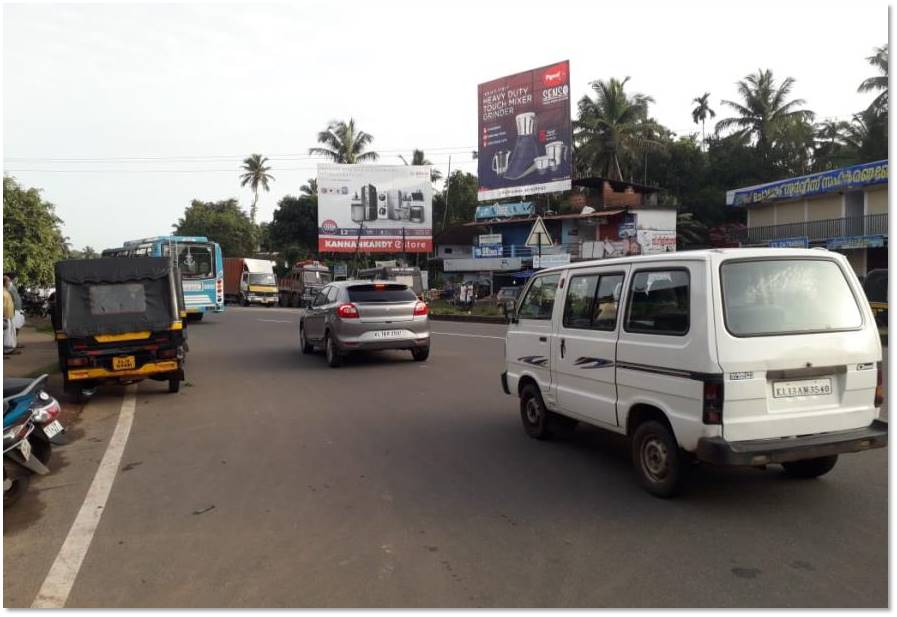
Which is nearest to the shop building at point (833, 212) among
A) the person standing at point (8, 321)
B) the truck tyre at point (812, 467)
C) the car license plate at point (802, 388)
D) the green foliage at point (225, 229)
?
the truck tyre at point (812, 467)

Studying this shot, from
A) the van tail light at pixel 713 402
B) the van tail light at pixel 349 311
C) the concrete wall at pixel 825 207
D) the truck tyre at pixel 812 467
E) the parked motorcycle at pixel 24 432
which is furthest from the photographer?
the concrete wall at pixel 825 207

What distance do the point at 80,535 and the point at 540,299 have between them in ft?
14.4

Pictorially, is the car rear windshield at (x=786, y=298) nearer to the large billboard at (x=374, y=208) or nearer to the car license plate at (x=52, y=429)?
the car license plate at (x=52, y=429)

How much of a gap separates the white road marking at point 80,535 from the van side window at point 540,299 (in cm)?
410

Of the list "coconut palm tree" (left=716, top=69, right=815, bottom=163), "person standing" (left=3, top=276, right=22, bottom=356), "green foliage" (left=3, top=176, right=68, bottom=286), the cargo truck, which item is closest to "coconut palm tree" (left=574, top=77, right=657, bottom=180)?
"coconut palm tree" (left=716, top=69, right=815, bottom=163)

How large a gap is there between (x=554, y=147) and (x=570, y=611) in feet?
107

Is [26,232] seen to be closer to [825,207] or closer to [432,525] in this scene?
[432,525]

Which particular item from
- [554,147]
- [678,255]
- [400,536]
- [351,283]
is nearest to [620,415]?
[678,255]

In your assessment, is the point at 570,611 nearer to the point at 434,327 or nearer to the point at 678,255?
the point at 678,255

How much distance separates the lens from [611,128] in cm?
4778

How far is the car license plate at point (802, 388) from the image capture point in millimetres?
4812

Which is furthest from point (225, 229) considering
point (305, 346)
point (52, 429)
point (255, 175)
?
point (52, 429)

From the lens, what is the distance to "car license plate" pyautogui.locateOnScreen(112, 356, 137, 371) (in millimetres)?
10039

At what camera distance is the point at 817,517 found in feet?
15.8
